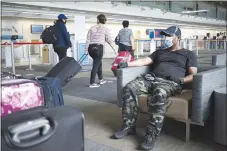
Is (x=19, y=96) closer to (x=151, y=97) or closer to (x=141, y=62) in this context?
(x=151, y=97)

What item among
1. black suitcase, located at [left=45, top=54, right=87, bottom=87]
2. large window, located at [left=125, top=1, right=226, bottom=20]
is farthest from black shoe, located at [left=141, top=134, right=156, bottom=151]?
large window, located at [left=125, top=1, right=226, bottom=20]

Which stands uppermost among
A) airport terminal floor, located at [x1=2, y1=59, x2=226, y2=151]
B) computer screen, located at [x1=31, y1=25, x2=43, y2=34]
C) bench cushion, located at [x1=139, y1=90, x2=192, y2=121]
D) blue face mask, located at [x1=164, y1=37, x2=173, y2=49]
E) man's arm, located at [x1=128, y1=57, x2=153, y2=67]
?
computer screen, located at [x1=31, y1=25, x2=43, y2=34]

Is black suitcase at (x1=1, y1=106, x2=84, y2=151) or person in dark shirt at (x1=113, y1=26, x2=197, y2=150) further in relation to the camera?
person in dark shirt at (x1=113, y1=26, x2=197, y2=150)

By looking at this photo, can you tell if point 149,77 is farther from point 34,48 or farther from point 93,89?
point 34,48

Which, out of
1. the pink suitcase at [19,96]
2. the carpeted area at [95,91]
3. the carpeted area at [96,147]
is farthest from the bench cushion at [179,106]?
the carpeted area at [95,91]

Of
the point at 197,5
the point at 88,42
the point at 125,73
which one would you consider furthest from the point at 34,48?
the point at 197,5

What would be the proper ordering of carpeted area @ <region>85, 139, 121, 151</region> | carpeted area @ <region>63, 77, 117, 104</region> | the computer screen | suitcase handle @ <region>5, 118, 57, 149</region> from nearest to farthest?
1. suitcase handle @ <region>5, 118, 57, 149</region>
2. carpeted area @ <region>85, 139, 121, 151</region>
3. carpeted area @ <region>63, 77, 117, 104</region>
4. the computer screen

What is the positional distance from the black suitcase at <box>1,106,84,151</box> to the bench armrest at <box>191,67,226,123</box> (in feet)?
2.87

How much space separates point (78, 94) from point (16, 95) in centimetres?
221

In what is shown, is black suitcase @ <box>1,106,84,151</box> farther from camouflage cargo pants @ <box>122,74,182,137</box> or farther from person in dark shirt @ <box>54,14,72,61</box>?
person in dark shirt @ <box>54,14,72,61</box>

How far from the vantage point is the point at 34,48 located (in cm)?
1098

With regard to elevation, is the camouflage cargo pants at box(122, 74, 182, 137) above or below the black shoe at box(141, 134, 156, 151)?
above

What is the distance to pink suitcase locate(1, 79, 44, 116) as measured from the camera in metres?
1.48

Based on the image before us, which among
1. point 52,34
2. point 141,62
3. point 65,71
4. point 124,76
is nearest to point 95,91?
point 52,34
